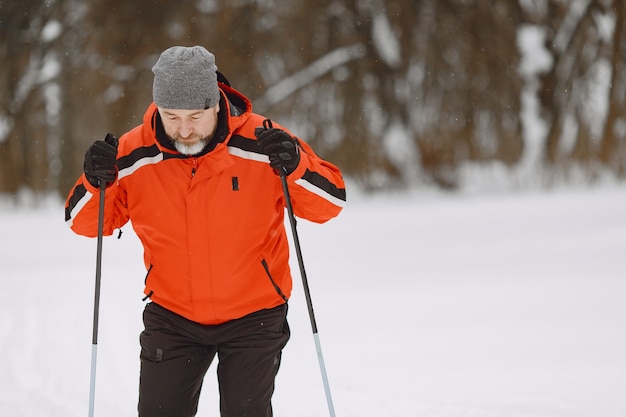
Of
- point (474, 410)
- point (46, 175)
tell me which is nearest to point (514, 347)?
point (474, 410)

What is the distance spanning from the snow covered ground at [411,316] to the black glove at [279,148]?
2.38 metres

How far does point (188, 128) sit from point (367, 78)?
475 inches

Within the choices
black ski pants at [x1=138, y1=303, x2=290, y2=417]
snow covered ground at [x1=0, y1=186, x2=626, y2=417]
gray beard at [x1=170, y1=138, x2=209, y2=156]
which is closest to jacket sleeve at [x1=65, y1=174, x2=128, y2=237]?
gray beard at [x1=170, y1=138, x2=209, y2=156]

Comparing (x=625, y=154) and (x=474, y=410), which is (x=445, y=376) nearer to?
(x=474, y=410)

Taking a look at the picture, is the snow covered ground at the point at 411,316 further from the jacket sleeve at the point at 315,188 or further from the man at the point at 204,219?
the jacket sleeve at the point at 315,188

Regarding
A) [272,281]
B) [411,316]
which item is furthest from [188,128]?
[411,316]

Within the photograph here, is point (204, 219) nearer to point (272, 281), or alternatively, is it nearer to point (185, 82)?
point (272, 281)

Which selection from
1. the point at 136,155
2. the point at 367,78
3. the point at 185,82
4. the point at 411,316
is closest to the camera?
the point at 185,82

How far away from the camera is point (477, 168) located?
48.8ft

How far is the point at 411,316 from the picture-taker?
25.7ft

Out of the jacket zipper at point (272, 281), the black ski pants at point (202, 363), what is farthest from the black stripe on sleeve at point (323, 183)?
the black ski pants at point (202, 363)

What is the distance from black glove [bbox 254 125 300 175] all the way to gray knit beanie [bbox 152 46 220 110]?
0.73 ft

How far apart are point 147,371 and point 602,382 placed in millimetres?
3449

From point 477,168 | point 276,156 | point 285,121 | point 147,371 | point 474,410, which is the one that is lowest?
point 474,410
